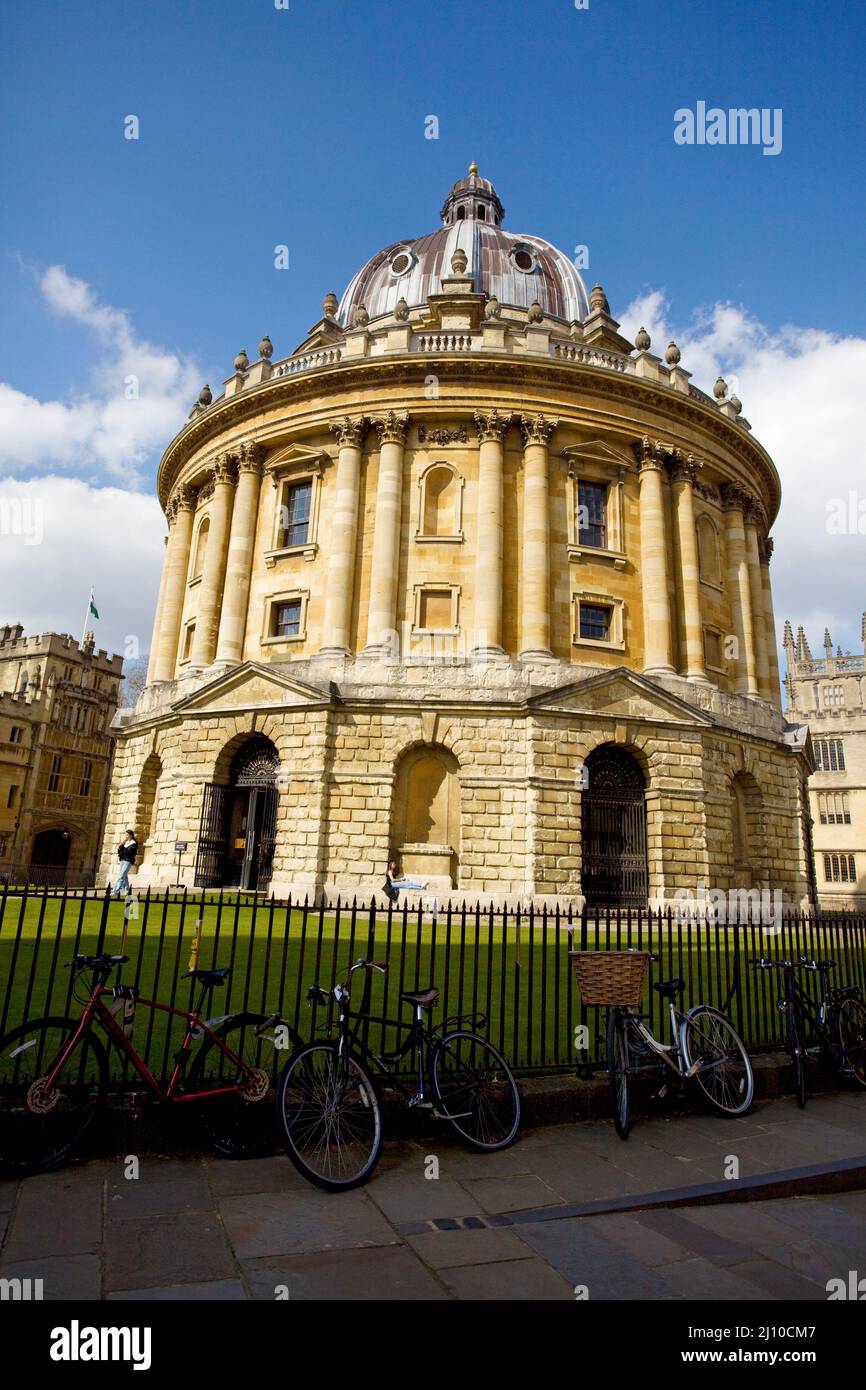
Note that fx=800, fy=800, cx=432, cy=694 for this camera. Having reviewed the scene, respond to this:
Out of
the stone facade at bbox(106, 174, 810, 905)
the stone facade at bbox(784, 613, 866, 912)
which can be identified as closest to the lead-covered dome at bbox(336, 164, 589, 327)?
the stone facade at bbox(106, 174, 810, 905)

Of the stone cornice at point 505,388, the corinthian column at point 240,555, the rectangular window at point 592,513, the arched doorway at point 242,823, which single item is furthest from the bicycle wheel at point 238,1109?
the stone cornice at point 505,388

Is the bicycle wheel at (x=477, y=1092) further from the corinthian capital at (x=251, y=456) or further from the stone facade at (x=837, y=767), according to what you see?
the stone facade at (x=837, y=767)

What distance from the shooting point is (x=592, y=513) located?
2608 cm

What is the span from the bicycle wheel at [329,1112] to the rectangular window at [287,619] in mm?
20729

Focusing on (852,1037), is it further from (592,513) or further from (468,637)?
Answer: (592,513)

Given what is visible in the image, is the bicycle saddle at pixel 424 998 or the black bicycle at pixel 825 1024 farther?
the black bicycle at pixel 825 1024

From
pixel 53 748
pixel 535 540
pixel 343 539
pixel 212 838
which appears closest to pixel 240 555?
pixel 343 539

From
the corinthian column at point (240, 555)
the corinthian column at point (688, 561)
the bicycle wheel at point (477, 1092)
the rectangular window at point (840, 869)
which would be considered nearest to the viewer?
the bicycle wheel at point (477, 1092)

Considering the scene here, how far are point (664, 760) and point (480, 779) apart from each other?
5.38 meters

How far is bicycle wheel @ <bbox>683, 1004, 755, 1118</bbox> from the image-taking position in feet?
23.2

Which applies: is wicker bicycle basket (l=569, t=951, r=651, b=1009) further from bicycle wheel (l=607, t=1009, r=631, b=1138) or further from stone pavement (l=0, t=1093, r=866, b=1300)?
stone pavement (l=0, t=1093, r=866, b=1300)

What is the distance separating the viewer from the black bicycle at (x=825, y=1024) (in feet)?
26.1
